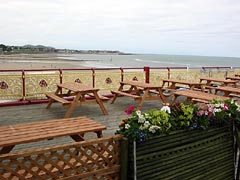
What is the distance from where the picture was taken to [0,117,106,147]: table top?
3.40 meters

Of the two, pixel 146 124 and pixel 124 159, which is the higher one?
pixel 146 124

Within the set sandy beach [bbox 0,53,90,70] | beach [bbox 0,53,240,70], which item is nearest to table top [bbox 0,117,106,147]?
beach [bbox 0,53,240,70]

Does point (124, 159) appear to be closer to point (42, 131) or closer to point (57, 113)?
point (42, 131)

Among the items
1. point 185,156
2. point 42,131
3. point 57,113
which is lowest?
point 57,113

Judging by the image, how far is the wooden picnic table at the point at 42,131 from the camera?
339 cm

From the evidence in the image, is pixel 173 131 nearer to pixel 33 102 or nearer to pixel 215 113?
pixel 215 113

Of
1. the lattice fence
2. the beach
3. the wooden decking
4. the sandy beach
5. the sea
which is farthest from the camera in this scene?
the sea

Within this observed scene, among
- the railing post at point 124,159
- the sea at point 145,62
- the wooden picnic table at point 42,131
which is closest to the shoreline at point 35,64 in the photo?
the sea at point 145,62

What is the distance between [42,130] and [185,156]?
1.84m

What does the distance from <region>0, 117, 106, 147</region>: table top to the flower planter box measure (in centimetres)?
99

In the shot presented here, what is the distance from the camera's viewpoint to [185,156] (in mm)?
3479

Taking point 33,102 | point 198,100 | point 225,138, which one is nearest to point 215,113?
point 225,138

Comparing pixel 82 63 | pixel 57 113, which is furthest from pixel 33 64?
pixel 57 113

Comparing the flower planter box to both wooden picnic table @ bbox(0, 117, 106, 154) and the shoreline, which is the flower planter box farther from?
the shoreline
